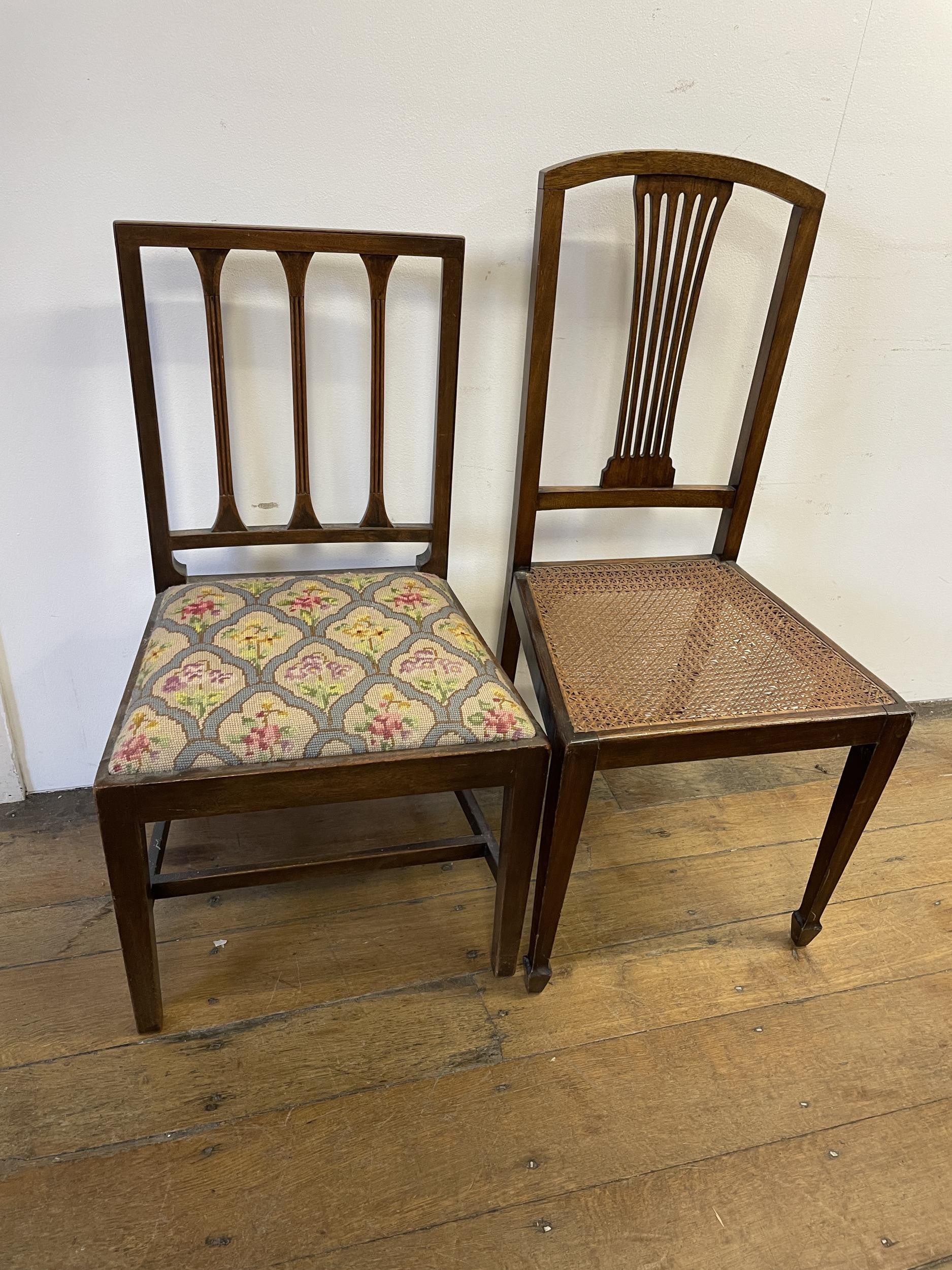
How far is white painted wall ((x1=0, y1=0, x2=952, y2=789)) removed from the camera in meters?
1.18

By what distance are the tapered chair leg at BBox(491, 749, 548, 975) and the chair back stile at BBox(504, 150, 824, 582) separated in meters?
0.44

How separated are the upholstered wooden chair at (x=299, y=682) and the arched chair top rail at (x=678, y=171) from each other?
197 millimetres

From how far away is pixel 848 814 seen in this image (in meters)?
→ 1.32

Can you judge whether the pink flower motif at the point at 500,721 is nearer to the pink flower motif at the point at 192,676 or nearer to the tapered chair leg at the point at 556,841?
the tapered chair leg at the point at 556,841

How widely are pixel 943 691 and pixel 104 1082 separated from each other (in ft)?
6.60

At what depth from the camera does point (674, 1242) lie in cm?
104

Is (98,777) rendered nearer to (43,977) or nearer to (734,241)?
(43,977)

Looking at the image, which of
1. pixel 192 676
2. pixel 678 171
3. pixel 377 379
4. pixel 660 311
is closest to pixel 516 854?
pixel 192 676

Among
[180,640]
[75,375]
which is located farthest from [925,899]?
[75,375]

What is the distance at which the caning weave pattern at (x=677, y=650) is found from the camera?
1188 mm

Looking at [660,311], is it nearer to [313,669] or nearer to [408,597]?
[408,597]

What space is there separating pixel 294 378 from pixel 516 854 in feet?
2.54

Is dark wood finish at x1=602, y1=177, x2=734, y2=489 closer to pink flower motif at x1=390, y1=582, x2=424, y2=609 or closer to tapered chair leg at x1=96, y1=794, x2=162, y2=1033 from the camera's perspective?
pink flower motif at x1=390, y1=582, x2=424, y2=609

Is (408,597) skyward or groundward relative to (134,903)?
skyward
